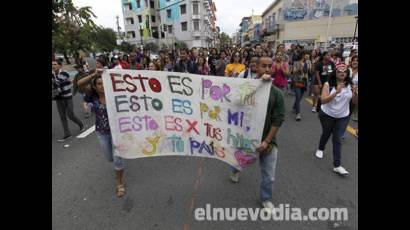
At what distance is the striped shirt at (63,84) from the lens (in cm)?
457

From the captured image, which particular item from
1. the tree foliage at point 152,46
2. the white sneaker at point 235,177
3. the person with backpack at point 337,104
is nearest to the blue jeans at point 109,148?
the white sneaker at point 235,177

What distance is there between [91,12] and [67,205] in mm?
7364

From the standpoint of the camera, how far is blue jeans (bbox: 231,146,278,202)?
2387 mm

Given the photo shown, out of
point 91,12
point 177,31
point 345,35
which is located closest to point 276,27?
point 345,35

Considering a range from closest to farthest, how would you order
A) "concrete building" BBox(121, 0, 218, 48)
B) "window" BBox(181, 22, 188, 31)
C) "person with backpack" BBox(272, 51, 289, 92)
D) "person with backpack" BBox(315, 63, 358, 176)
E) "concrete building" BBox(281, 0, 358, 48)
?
"person with backpack" BBox(315, 63, 358, 176), "person with backpack" BBox(272, 51, 289, 92), "concrete building" BBox(281, 0, 358, 48), "concrete building" BBox(121, 0, 218, 48), "window" BBox(181, 22, 188, 31)

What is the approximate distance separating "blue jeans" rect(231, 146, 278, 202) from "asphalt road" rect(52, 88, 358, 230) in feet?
0.71

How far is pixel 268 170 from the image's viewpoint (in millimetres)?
2426

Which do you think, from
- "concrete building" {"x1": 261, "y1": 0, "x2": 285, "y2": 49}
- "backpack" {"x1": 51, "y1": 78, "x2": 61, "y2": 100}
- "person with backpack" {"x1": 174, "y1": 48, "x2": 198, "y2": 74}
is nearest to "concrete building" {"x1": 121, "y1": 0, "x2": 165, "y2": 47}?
"concrete building" {"x1": 261, "y1": 0, "x2": 285, "y2": 49}

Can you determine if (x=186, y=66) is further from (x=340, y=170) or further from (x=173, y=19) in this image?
(x=173, y=19)

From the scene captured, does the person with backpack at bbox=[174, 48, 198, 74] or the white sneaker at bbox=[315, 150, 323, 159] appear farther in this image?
the person with backpack at bbox=[174, 48, 198, 74]

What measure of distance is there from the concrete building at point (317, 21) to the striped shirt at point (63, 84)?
107 ft

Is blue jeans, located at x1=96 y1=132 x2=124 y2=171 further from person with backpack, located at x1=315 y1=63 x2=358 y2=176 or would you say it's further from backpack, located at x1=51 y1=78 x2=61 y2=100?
person with backpack, located at x1=315 y1=63 x2=358 y2=176
